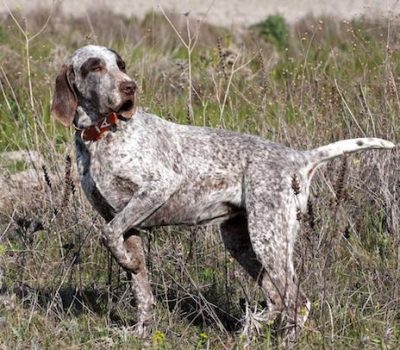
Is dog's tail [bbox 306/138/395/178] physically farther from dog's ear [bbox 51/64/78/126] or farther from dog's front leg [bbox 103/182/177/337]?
dog's ear [bbox 51/64/78/126]

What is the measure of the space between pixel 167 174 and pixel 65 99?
65 centimetres

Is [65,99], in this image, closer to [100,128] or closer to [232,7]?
[100,128]

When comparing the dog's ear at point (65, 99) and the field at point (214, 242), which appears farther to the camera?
the dog's ear at point (65, 99)

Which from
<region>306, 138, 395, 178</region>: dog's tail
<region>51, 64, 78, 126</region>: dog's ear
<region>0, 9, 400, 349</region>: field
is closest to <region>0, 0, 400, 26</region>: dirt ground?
<region>0, 9, 400, 349</region>: field

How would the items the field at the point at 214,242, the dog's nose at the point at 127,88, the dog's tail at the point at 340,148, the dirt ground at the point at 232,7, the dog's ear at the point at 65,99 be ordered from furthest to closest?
the dirt ground at the point at 232,7, the dog's tail at the point at 340,148, the dog's ear at the point at 65,99, the dog's nose at the point at 127,88, the field at the point at 214,242

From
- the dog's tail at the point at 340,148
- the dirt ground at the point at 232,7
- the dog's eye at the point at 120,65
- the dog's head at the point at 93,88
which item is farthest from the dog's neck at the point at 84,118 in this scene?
the dirt ground at the point at 232,7

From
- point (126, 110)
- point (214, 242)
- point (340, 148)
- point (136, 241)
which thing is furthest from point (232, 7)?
point (126, 110)

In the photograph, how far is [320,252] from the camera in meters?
6.50

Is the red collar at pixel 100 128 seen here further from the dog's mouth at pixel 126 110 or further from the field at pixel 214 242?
the field at pixel 214 242

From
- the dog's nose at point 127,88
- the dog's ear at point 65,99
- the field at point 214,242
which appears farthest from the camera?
the dog's ear at point 65,99

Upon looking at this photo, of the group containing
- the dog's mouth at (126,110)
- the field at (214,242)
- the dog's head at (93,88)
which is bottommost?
the field at (214,242)

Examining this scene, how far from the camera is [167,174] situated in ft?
20.1

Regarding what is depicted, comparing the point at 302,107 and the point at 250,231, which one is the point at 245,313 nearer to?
the point at 250,231

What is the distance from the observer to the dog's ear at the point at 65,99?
20.3 feet
